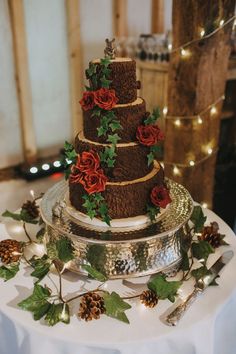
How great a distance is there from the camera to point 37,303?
1032 mm

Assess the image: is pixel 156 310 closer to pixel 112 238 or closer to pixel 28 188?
pixel 112 238

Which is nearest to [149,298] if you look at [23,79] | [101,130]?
[101,130]

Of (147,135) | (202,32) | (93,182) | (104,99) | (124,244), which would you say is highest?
(202,32)

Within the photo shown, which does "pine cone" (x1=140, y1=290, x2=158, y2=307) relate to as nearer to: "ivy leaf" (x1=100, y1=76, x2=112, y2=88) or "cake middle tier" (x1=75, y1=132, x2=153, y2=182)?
"cake middle tier" (x1=75, y1=132, x2=153, y2=182)

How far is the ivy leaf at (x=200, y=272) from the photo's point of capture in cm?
112

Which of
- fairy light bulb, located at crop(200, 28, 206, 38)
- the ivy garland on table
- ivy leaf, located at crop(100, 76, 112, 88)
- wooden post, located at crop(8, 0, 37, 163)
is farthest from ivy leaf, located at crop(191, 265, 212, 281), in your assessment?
wooden post, located at crop(8, 0, 37, 163)

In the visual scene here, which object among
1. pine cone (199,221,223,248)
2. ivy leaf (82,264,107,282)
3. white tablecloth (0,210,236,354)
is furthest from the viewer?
pine cone (199,221,223,248)

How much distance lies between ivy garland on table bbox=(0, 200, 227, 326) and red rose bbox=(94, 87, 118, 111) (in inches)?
15.6

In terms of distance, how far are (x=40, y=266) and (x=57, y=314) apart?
18 cm

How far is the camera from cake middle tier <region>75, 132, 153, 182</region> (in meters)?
1.16

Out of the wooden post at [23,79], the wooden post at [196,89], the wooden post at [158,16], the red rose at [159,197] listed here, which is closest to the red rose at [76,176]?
the red rose at [159,197]

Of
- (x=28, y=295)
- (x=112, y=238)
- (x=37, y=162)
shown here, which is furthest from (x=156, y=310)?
(x=37, y=162)

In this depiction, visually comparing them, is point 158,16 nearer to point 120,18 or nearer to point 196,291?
point 120,18

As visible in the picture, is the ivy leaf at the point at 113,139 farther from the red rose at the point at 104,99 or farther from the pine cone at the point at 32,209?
the pine cone at the point at 32,209
